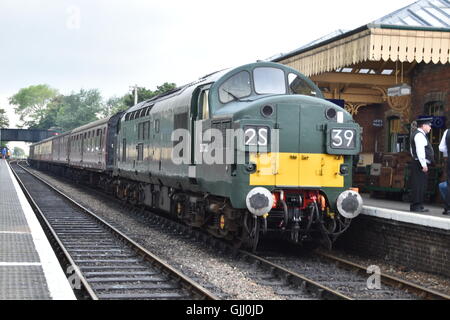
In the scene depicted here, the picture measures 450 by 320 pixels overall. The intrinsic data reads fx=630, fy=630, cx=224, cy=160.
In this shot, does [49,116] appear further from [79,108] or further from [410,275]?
[410,275]

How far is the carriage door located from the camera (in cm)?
1118

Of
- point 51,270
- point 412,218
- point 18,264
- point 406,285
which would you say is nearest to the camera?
point 51,270

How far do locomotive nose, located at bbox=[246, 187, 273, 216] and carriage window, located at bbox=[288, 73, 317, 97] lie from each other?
2528 millimetres

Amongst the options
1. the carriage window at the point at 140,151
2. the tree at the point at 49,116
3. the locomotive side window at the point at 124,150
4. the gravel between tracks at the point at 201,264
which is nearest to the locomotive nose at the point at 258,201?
the gravel between tracks at the point at 201,264

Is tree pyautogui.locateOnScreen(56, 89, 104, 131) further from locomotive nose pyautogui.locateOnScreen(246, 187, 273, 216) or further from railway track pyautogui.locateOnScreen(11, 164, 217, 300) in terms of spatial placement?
locomotive nose pyautogui.locateOnScreen(246, 187, 273, 216)

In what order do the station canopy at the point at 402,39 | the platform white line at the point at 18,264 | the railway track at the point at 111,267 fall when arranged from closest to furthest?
the railway track at the point at 111,267, the platform white line at the point at 18,264, the station canopy at the point at 402,39

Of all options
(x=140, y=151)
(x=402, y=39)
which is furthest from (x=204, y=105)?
(x=140, y=151)

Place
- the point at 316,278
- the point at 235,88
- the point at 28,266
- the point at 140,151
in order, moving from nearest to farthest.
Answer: the point at 28,266 < the point at 316,278 < the point at 235,88 < the point at 140,151

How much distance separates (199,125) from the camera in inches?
450

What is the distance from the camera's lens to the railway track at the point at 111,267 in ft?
26.4

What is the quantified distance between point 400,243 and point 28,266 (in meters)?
5.82

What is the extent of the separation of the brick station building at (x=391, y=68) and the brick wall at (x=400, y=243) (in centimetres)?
392

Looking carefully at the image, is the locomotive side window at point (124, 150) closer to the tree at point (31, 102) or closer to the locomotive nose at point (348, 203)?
the locomotive nose at point (348, 203)
